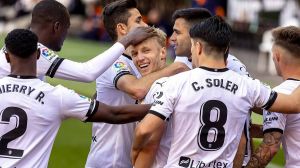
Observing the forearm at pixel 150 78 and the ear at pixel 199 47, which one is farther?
the forearm at pixel 150 78

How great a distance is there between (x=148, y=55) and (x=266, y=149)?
1172 mm

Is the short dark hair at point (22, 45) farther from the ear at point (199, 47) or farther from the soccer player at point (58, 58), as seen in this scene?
the ear at point (199, 47)

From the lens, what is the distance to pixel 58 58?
745 cm

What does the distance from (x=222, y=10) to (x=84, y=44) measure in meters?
3.54

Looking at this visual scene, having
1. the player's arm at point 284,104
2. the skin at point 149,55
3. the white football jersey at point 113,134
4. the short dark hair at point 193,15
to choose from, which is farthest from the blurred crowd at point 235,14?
the player's arm at point 284,104

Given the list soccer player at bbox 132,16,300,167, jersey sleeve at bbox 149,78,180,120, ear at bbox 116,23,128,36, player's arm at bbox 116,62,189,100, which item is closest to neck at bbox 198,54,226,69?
soccer player at bbox 132,16,300,167

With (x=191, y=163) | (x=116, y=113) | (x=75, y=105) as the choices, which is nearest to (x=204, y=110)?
(x=191, y=163)

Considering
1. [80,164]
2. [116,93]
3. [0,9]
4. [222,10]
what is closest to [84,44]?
[222,10]

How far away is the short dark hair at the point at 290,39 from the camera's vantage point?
23.5ft

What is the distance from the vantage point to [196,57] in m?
6.73

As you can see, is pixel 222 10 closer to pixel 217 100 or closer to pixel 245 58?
pixel 245 58

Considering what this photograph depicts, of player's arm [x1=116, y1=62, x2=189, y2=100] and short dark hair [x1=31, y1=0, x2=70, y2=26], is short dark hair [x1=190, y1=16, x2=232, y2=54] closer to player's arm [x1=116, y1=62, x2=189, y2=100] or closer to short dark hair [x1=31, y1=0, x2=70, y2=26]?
player's arm [x1=116, y1=62, x2=189, y2=100]

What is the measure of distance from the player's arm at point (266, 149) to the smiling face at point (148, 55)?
104 cm

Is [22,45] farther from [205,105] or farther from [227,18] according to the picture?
[227,18]
